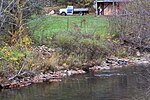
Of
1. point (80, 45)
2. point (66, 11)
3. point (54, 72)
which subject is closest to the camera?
point (54, 72)

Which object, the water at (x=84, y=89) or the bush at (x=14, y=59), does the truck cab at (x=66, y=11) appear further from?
the water at (x=84, y=89)

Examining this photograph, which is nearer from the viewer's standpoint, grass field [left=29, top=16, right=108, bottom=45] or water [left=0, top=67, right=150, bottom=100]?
water [left=0, top=67, right=150, bottom=100]

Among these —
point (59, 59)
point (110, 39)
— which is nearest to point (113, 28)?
point (110, 39)

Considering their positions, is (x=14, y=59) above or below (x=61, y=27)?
above

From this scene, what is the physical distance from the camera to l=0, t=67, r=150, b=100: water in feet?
62.6

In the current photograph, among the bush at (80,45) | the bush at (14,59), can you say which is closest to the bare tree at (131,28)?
the bush at (80,45)

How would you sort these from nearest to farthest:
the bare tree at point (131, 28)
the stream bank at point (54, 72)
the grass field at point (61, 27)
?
the stream bank at point (54, 72), the bare tree at point (131, 28), the grass field at point (61, 27)

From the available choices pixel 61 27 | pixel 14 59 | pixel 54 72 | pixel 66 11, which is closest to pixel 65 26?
pixel 61 27

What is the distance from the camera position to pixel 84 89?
2092 cm

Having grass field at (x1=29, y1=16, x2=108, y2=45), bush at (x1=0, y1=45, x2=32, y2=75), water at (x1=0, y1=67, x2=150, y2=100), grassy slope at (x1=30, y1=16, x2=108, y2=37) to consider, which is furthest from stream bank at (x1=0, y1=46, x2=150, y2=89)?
grassy slope at (x1=30, y1=16, x2=108, y2=37)

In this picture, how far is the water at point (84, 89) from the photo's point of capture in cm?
1908

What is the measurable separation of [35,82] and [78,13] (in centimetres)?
3015

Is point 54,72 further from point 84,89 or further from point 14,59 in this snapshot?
point 84,89

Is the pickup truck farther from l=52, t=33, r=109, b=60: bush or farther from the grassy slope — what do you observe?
l=52, t=33, r=109, b=60: bush
